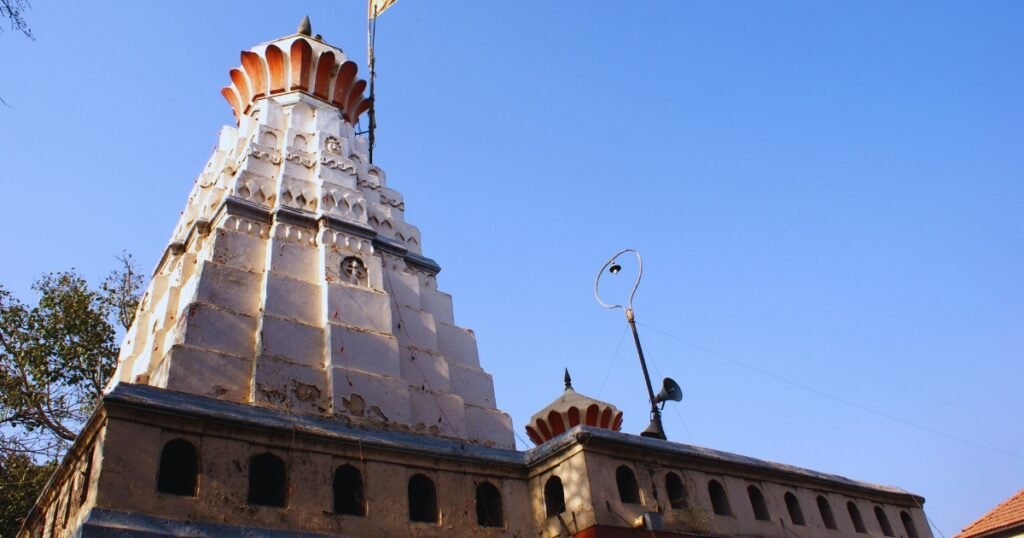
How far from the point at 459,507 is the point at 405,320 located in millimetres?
4976

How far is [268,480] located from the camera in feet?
33.3

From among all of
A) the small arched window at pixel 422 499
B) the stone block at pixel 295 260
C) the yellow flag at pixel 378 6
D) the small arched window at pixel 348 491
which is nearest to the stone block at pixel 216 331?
the stone block at pixel 295 260

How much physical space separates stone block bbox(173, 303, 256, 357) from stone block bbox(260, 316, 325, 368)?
0.30 m

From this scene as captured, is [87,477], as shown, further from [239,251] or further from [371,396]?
[239,251]

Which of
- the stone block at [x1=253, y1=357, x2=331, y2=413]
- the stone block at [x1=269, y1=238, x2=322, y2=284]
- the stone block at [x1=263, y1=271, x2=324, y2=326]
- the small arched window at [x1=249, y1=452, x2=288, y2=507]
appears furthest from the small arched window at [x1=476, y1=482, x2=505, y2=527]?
the stone block at [x1=269, y1=238, x2=322, y2=284]

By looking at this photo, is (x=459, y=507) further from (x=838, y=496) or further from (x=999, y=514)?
(x=999, y=514)

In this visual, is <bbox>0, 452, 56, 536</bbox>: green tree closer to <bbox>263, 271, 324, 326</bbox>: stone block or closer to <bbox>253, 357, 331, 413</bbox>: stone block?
<bbox>263, 271, 324, 326</bbox>: stone block

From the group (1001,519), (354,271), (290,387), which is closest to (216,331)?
(290,387)

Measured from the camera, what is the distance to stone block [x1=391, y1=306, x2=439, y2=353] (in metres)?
15.0

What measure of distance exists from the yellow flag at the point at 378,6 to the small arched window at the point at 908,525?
20299mm

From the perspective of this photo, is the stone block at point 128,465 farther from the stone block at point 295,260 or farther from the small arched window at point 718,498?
the small arched window at point 718,498

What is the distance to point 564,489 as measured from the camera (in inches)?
452

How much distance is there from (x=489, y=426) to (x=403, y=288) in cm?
341

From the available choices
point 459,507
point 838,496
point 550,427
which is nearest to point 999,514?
point 838,496
